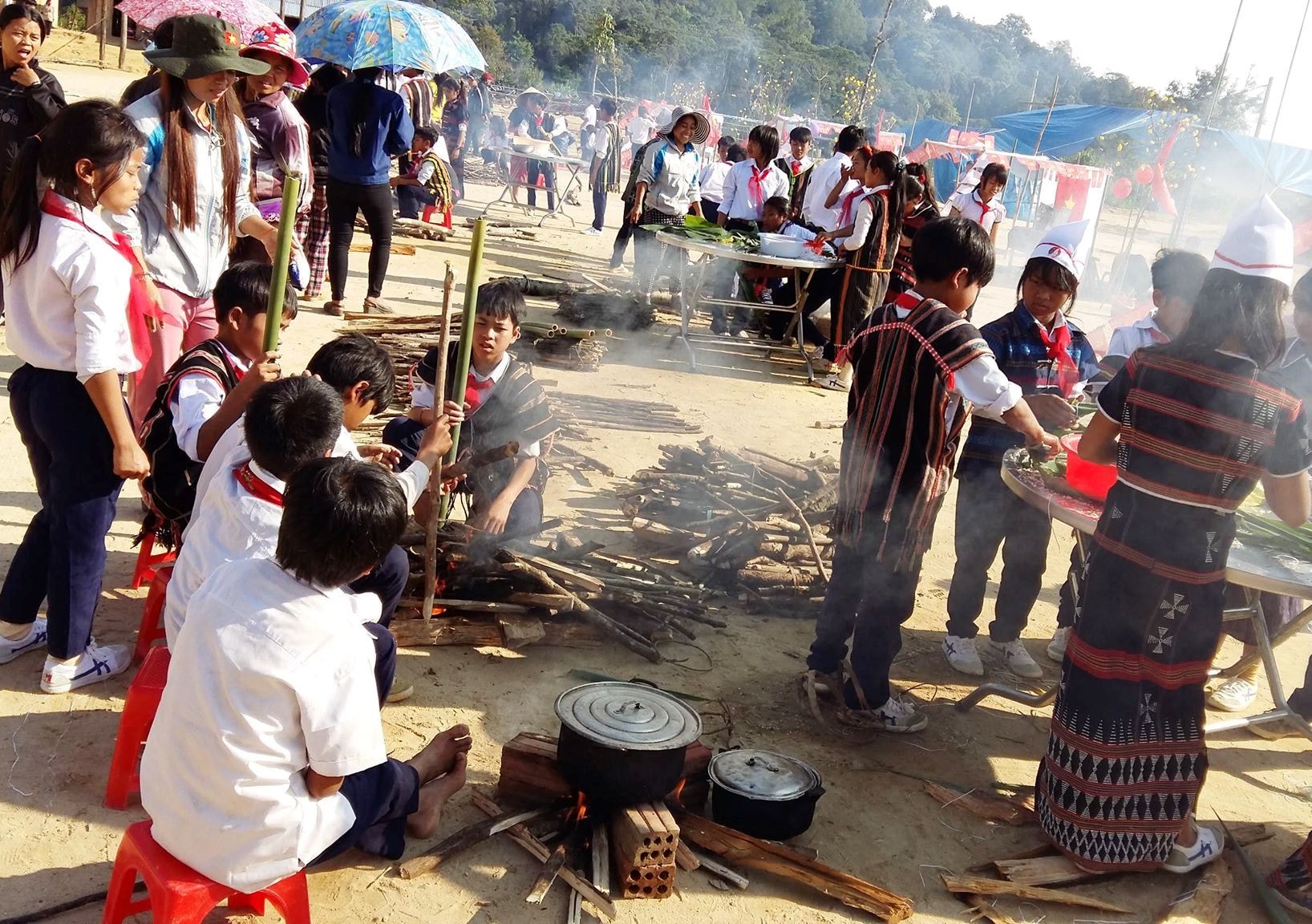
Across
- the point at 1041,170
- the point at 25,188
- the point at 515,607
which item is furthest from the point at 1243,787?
the point at 1041,170

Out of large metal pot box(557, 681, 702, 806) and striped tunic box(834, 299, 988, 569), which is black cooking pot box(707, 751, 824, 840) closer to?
large metal pot box(557, 681, 702, 806)

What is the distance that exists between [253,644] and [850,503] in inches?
99.7

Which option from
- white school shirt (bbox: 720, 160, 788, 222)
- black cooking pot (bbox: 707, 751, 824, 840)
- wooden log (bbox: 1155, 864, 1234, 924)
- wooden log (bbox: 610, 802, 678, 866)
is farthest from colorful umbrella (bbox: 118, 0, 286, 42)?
wooden log (bbox: 1155, 864, 1234, 924)

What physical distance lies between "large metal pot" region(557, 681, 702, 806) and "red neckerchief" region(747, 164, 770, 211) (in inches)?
376

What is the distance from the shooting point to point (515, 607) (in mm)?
4469

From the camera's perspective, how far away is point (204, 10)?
9648 millimetres

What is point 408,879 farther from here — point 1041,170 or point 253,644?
point 1041,170

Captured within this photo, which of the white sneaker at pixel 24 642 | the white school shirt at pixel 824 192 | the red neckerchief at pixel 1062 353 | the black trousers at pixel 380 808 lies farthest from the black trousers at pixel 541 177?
the black trousers at pixel 380 808

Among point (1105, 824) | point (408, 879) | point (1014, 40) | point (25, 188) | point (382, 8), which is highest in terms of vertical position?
point (1014, 40)

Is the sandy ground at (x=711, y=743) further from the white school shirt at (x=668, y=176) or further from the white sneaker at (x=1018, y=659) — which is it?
the white school shirt at (x=668, y=176)

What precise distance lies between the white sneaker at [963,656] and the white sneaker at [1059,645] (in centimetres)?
50

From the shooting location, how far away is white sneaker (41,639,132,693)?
11.8 ft

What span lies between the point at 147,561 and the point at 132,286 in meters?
1.41

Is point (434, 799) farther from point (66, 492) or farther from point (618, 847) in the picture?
point (66, 492)
